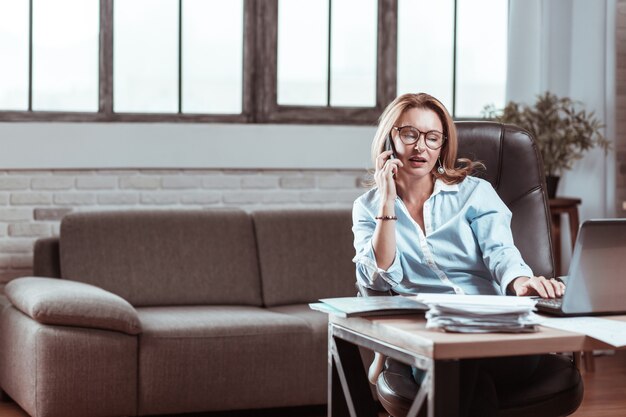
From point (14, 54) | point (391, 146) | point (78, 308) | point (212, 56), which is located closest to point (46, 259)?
point (78, 308)

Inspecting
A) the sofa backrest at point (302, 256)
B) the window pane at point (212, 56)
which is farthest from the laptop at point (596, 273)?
the window pane at point (212, 56)

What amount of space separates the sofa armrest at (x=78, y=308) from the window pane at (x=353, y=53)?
72.3 inches

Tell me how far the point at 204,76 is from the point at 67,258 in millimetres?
1195

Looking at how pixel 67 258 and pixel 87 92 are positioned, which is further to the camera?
pixel 87 92

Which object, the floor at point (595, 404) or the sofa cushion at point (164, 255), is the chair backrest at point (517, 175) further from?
the sofa cushion at point (164, 255)

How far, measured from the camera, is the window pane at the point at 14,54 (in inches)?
182

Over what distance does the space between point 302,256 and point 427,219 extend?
1.84m

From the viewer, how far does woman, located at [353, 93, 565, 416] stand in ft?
8.40

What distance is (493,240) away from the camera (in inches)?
104

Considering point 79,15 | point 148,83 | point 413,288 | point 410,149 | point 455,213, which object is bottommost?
point 413,288

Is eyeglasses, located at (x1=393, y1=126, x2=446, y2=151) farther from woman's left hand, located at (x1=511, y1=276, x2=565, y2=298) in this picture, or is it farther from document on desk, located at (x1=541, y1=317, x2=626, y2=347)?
document on desk, located at (x1=541, y1=317, x2=626, y2=347)

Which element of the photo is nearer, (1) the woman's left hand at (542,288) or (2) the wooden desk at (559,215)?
(1) the woman's left hand at (542,288)

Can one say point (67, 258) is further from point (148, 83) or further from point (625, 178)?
point (625, 178)

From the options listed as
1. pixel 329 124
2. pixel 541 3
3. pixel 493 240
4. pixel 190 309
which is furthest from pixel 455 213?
pixel 541 3
